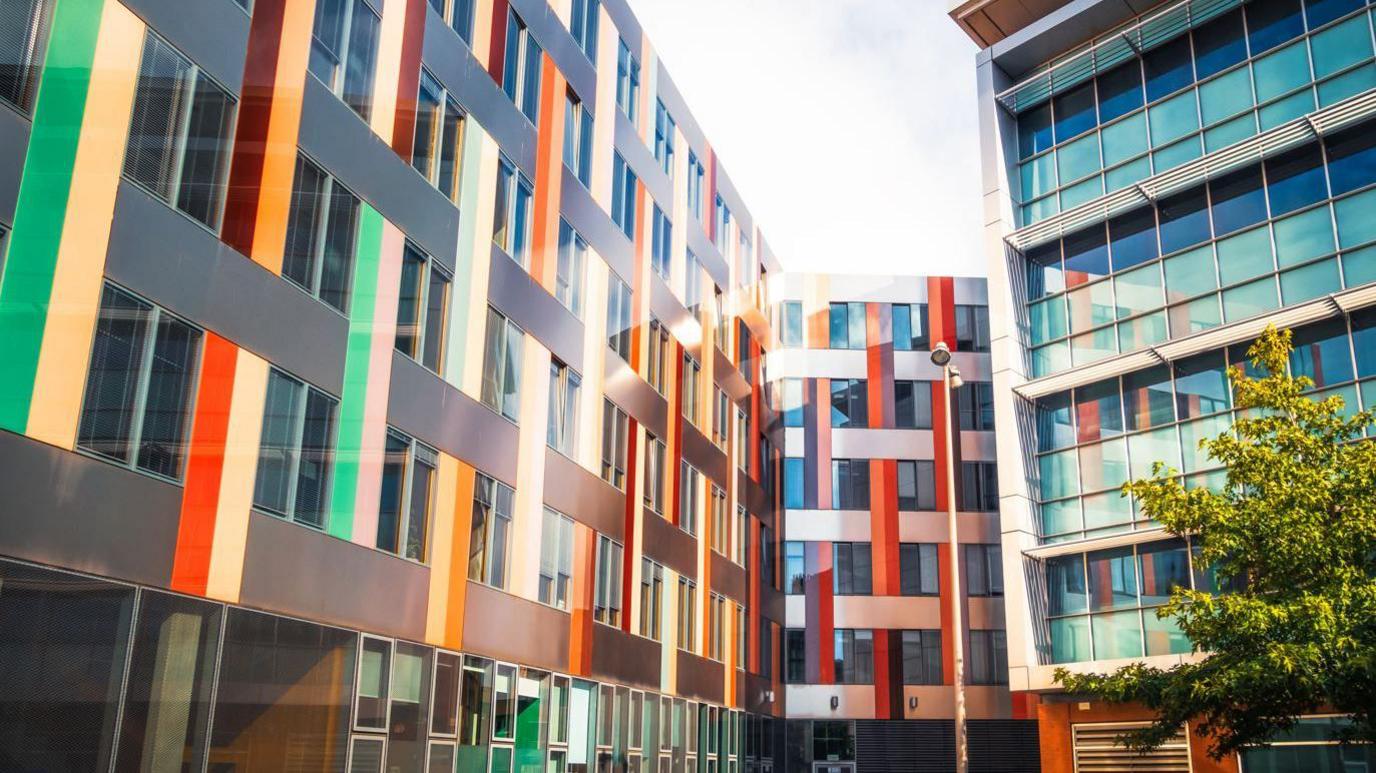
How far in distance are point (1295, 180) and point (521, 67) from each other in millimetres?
18745

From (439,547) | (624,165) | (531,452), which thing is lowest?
(439,547)

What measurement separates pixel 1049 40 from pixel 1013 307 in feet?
26.4

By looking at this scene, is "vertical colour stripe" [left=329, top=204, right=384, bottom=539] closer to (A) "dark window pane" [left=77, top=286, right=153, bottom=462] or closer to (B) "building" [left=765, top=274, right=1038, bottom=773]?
(A) "dark window pane" [left=77, top=286, right=153, bottom=462]

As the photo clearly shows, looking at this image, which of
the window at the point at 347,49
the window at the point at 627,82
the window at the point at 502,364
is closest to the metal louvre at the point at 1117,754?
the window at the point at 502,364

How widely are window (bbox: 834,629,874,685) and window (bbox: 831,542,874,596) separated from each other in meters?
1.65

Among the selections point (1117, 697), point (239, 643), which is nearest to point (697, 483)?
point (1117, 697)

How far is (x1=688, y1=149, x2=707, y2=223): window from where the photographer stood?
39.9 m

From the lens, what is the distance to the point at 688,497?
3706cm

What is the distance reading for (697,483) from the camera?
38.1m

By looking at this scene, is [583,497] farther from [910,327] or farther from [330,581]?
[910,327]

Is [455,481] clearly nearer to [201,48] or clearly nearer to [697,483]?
[201,48]

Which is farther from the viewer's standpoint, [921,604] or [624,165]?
[921,604]

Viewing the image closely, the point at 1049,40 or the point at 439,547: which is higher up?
the point at 1049,40

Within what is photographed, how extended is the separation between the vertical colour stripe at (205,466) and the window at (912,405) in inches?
1466
